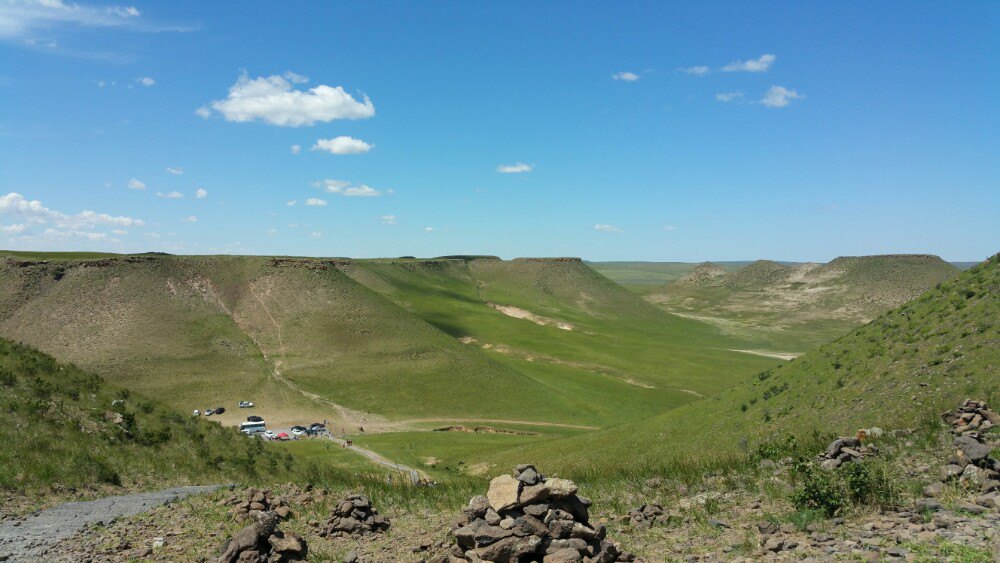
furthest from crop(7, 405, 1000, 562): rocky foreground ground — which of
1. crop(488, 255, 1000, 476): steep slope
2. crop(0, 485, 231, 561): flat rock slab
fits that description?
crop(488, 255, 1000, 476): steep slope

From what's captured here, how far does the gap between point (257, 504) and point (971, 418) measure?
18.1m

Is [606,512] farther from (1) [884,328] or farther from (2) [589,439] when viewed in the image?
(2) [589,439]

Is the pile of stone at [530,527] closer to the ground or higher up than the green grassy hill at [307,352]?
higher up

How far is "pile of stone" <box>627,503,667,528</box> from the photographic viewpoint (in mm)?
11656

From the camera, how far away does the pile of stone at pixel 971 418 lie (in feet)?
43.1

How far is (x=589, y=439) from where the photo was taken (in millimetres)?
41781

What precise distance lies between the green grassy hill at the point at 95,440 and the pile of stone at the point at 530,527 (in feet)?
45.7

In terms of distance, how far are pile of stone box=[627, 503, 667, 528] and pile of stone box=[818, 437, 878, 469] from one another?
4057mm

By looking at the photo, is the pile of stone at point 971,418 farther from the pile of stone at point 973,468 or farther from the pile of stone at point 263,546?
the pile of stone at point 263,546

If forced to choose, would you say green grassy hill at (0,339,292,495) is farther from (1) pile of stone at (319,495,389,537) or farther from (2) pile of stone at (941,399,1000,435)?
(2) pile of stone at (941,399,1000,435)

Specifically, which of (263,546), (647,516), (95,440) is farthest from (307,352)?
(647,516)

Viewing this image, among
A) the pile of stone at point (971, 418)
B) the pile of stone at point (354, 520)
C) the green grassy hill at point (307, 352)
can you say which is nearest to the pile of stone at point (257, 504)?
the pile of stone at point (354, 520)

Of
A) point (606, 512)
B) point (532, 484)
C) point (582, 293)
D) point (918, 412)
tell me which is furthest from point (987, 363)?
point (582, 293)

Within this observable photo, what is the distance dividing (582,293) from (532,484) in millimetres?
187603
